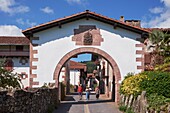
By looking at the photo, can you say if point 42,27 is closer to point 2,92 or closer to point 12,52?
point 2,92

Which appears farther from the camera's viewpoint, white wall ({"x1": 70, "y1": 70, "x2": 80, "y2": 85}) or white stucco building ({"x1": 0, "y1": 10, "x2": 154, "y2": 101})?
white wall ({"x1": 70, "y1": 70, "x2": 80, "y2": 85})

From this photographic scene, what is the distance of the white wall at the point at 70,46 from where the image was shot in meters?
20.5

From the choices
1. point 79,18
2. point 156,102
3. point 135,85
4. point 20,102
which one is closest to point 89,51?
point 79,18

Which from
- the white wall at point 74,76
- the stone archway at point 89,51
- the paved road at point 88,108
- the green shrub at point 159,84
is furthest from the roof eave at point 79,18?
the white wall at point 74,76

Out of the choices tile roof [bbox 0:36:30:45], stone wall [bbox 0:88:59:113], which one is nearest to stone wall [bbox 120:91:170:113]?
stone wall [bbox 0:88:59:113]

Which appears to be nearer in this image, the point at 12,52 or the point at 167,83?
the point at 167,83

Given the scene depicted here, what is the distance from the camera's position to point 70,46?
2058 cm

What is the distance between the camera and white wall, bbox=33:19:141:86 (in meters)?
20.5

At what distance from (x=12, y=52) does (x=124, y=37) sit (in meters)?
21.1

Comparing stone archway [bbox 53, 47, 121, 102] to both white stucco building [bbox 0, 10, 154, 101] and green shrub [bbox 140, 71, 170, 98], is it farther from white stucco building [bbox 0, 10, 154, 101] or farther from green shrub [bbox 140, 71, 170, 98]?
green shrub [bbox 140, 71, 170, 98]

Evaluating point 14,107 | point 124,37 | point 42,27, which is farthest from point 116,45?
point 14,107

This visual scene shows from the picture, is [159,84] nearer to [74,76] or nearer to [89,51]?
[89,51]

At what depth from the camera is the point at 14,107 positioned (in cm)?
845

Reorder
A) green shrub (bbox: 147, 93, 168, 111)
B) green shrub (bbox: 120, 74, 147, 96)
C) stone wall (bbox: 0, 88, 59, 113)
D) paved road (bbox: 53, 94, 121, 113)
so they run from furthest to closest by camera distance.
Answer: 1. paved road (bbox: 53, 94, 121, 113)
2. green shrub (bbox: 120, 74, 147, 96)
3. green shrub (bbox: 147, 93, 168, 111)
4. stone wall (bbox: 0, 88, 59, 113)
